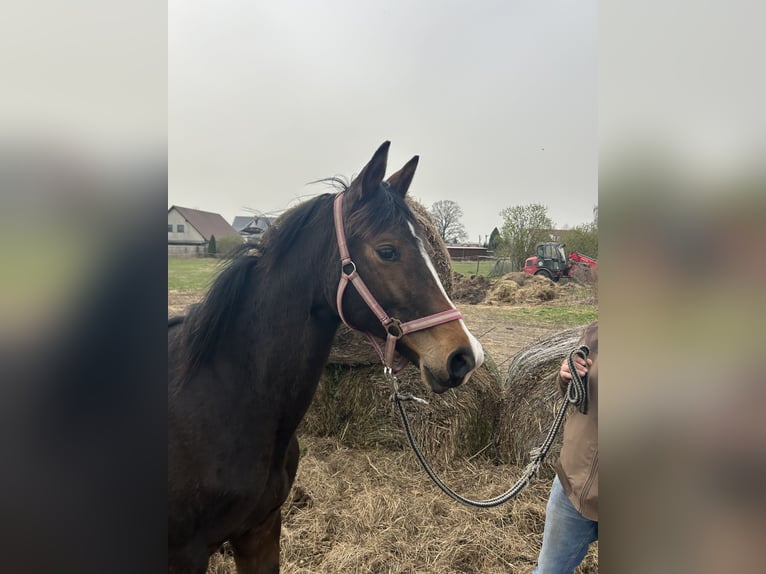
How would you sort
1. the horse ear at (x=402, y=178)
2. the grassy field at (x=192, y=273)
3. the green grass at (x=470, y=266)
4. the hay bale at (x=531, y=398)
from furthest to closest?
the green grass at (x=470, y=266), the hay bale at (x=531, y=398), the horse ear at (x=402, y=178), the grassy field at (x=192, y=273)

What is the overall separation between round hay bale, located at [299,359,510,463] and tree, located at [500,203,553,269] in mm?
2043

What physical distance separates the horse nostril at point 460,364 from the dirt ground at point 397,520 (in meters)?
1.04

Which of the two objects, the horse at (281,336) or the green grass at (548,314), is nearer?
the horse at (281,336)

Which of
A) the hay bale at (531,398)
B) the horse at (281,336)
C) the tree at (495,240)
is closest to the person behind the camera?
the horse at (281,336)

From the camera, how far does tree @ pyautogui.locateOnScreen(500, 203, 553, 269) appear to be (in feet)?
15.1

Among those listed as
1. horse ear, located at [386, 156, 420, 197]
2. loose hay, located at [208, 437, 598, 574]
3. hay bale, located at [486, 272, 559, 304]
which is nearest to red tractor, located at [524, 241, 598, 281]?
hay bale, located at [486, 272, 559, 304]

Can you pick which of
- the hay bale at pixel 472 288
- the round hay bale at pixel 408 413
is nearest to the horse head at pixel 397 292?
the round hay bale at pixel 408 413

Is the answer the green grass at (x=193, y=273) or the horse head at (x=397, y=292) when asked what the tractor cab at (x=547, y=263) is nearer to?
the horse head at (x=397, y=292)

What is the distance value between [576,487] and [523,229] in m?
4.49

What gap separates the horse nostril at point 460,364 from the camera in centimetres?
120

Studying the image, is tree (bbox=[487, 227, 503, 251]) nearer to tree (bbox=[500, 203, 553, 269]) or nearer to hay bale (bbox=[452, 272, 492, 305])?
tree (bbox=[500, 203, 553, 269])
